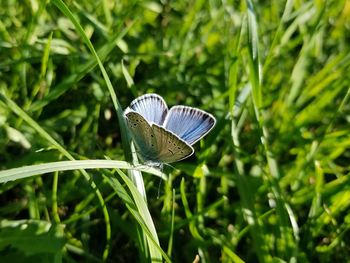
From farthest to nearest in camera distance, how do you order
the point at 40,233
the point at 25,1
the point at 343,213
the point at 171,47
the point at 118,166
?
the point at 171,47 → the point at 25,1 → the point at 343,213 → the point at 40,233 → the point at 118,166

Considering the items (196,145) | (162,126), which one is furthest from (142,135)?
(196,145)

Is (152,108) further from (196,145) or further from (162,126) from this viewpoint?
(196,145)

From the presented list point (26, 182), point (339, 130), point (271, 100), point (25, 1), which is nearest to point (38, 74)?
point (25, 1)

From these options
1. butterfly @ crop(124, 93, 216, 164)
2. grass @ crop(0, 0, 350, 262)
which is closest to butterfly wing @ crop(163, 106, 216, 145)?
butterfly @ crop(124, 93, 216, 164)

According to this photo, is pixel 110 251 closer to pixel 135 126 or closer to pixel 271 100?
pixel 135 126

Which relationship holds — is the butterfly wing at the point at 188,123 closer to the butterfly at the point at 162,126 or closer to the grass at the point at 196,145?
the butterfly at the point at 162,126

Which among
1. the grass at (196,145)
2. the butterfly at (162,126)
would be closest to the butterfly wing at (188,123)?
the butterfly at (162,126)
